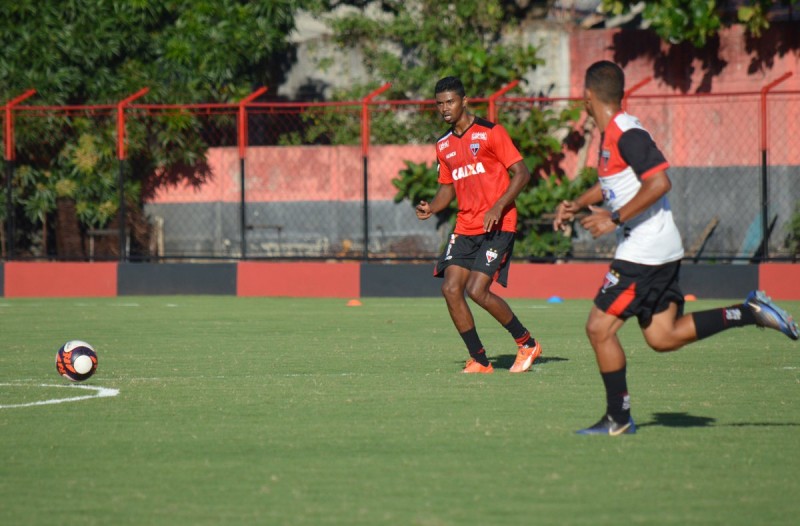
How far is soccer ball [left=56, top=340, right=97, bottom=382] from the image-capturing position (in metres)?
8.77

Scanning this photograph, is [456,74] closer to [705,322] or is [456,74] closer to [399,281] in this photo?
[399,281]

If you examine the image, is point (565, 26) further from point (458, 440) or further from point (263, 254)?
point (458, 440)

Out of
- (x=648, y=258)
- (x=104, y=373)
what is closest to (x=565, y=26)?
(x=104, y=373)

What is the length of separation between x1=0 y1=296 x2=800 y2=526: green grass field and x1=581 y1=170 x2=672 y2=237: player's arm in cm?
103

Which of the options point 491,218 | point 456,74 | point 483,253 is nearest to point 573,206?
point 491,218

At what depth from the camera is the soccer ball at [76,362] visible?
28.8 ft

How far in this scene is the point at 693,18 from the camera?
19875mm

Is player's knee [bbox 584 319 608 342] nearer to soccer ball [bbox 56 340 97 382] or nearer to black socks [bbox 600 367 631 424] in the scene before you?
→ black socks [bbox 600 367 631 424]

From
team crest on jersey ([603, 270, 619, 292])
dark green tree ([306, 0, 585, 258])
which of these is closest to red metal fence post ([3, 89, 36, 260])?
dark green tree ([306, 0, 585, 258])

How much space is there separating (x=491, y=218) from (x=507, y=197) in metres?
0.27

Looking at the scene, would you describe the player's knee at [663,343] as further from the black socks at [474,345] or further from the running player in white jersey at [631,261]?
the black socks at [474,345]

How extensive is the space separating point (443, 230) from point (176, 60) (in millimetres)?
5583

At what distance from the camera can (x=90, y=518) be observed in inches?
190

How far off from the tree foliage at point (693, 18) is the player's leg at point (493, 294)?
1134cm
